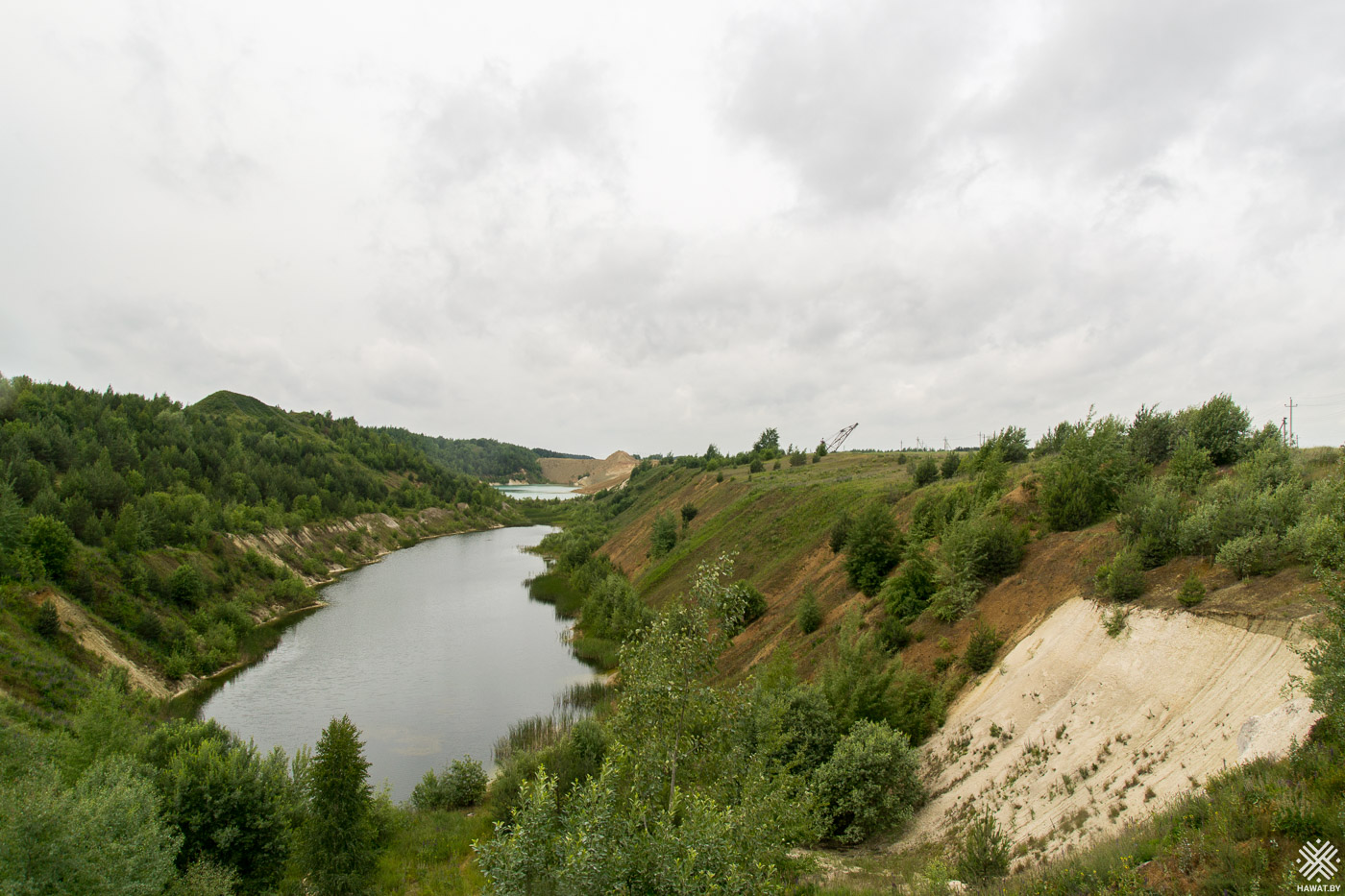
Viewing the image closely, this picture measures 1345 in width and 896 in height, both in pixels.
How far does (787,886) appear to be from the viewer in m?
10.3

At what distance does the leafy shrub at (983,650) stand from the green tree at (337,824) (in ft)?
60.0

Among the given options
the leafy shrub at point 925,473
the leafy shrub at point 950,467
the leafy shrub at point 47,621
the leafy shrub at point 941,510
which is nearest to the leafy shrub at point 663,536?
the leafy shrub at point 925,473

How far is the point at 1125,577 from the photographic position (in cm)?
1511

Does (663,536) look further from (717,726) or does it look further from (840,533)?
(717,726)

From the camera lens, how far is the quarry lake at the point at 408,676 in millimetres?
27719

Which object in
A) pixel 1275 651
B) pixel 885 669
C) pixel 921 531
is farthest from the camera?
pixel 921 531

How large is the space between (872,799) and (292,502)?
9431 centimetres

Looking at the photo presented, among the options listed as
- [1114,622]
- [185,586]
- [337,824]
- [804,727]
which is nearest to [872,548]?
[1114,622]

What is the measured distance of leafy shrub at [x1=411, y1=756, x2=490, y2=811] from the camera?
21.8 metres

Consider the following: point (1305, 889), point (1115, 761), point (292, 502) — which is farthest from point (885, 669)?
point (292, 502)

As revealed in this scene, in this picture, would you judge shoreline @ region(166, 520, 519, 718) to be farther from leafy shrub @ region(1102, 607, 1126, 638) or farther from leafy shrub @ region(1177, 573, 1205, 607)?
leafy shrub @ region(1177, 573, 1205, 607)

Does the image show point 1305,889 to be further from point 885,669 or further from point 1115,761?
point 885,669

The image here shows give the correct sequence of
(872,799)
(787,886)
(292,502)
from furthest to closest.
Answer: (292,502) < (872,799) < (787,886)

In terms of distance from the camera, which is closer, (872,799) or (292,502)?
(872,799)
